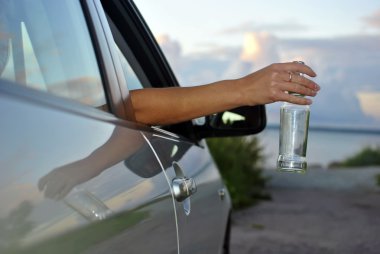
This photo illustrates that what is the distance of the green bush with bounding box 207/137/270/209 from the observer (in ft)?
39.1

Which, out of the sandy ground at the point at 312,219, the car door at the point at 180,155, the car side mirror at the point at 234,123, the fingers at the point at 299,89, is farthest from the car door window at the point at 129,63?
the sandy ground at the point at 312,219

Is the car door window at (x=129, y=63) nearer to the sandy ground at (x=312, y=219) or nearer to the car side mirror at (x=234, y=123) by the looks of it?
the car side mirror at (x=234, y=123)

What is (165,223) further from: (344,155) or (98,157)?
(344,155)

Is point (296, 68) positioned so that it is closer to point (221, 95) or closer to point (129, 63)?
point (221, 95)

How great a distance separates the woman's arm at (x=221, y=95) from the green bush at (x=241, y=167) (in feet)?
28.7

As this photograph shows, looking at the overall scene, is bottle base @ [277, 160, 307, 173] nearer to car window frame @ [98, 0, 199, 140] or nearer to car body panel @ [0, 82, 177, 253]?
car body panel @ [0, 82, 177, 253]

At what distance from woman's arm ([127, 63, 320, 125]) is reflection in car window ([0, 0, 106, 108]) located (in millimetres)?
353

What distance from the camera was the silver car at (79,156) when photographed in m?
1.39

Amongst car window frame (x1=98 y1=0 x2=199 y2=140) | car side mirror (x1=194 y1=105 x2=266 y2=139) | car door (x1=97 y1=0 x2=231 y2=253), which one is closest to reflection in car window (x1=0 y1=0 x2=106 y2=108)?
car door (x1=97 y1=0 x2=231 y2=253)

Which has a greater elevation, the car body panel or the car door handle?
the car body panel

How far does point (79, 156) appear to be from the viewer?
166 cm

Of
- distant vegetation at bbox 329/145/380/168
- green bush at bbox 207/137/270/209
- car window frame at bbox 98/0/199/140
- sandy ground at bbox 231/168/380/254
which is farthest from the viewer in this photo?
distant vegetation at bbox 329/145/380/168

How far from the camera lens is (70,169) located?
1582 millimetres

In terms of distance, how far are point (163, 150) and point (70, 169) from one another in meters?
0.96
